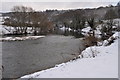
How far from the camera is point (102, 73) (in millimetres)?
7422

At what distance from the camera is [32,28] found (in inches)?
2270

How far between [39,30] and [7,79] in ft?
150

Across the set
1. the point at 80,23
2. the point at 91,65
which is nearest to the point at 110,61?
the point at 91,65

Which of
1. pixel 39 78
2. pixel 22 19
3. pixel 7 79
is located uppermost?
pixel 22 19

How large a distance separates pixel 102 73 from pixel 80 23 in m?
64.1

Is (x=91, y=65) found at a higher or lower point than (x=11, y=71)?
higher

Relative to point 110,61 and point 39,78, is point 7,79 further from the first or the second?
point 110,61

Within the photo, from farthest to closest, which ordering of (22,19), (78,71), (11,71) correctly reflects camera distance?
(22,19)
(11,71)
(78,71)

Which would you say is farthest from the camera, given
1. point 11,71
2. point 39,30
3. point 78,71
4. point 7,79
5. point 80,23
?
point 80,23

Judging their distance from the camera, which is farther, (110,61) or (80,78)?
(110,61)

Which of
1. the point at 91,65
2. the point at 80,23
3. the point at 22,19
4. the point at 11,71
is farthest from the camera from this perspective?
the point at 80,23

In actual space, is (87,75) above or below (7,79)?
above

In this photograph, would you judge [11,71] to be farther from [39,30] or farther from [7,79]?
[39,30]

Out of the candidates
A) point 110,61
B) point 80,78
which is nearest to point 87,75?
point 80,78
